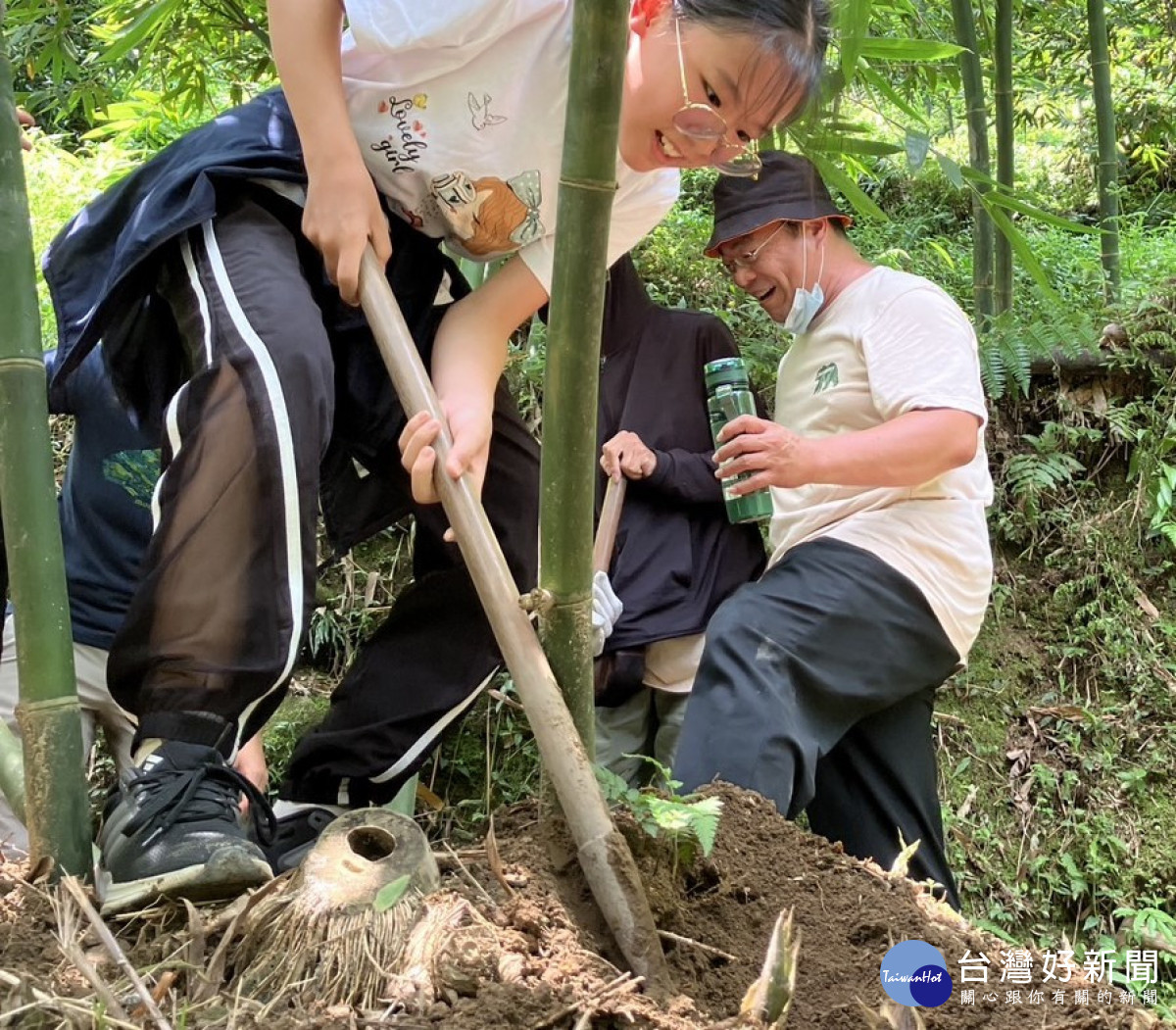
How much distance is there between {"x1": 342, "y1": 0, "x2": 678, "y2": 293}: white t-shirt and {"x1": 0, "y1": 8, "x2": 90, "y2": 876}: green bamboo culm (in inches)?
17.5

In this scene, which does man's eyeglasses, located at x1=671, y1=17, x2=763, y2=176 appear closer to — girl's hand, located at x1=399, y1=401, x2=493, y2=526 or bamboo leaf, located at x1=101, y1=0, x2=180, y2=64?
girl's hand, located at x1=399, y1=401, x2=493, y2=526

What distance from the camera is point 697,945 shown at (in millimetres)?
1057

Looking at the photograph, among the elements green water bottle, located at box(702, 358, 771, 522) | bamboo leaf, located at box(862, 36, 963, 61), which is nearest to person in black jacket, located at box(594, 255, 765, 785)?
green water bottle, located at box(702, 358, 771, 522)

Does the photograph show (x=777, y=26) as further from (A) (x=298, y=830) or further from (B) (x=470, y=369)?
(A) (x=298, y=830)

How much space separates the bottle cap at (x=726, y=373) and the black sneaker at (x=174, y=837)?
1.51m

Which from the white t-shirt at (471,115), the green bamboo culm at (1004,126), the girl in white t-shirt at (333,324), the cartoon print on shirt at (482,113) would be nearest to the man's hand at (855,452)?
the girl in white t-shirt at (333,324)

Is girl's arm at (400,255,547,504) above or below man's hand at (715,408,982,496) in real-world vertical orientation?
above

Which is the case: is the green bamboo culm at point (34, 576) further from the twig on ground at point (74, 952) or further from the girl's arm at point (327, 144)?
the girl's arm at point (327, 144)

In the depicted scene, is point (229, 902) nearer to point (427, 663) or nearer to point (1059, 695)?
point (427, 663)

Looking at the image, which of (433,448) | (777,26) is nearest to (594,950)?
(433,448)

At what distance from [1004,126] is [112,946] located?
3.51m

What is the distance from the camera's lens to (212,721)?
1.17 m

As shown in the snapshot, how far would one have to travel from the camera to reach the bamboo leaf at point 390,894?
0.97m

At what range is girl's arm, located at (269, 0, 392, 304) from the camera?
127cm
